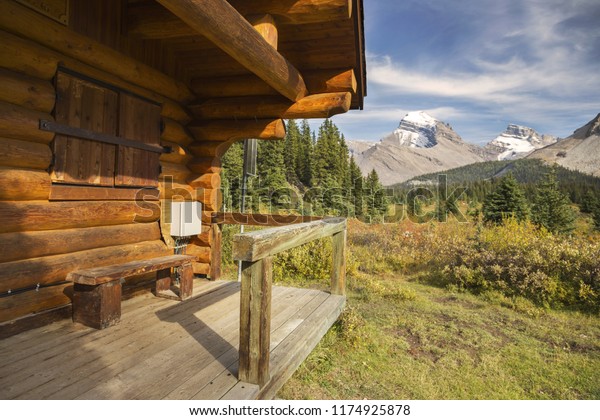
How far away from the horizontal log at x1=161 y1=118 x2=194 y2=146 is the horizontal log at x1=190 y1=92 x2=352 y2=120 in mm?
456

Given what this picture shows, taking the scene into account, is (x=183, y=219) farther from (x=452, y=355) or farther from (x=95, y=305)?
(x=452, y=355)

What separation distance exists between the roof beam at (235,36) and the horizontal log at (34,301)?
336 centimetres

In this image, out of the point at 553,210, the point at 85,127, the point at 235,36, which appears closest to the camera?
the point at 235,36

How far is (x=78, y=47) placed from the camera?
4.39 meters

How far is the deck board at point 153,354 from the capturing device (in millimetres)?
2859

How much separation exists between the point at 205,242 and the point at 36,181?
10.6 ft

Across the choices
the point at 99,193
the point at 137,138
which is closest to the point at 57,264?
the point at 99,193

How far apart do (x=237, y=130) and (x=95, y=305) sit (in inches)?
145

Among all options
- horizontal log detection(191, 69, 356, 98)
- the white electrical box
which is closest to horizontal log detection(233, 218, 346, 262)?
horizontal log detection(191, 69, 356, 98)

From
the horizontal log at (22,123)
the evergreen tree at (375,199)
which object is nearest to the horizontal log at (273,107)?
the horizontal log at (22,123)

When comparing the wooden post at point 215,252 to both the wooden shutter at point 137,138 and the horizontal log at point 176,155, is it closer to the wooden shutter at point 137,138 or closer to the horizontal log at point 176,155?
the horizontal log at point 176,155

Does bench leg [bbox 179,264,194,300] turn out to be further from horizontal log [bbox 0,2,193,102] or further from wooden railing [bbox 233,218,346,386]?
horizontal log [bbox 0,2,193,102]

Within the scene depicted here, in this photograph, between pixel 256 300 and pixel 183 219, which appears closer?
pixel 256 300

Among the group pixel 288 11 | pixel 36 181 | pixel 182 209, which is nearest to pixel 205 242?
pixel 182 209
